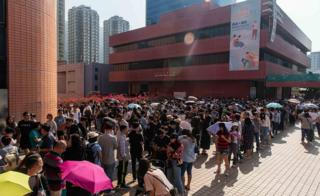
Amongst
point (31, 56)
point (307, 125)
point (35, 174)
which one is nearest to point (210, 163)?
point (307, 125)

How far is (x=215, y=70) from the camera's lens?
40781 millimetres

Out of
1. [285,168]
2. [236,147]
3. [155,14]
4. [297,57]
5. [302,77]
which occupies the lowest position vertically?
[285,168]

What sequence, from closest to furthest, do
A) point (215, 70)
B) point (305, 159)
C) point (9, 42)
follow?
point (305, 159) < point (9, 42) < point (215, 70)

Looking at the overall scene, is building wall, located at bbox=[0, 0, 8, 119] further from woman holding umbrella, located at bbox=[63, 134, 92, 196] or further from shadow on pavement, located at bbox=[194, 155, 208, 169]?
shadow on pavement, located at bbox=[194, 155, 208, 169]

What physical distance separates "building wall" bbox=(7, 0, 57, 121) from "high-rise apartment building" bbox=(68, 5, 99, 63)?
78.4 meters

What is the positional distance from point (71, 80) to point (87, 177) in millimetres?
62477

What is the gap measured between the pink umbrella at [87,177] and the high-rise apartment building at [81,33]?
89.4 m

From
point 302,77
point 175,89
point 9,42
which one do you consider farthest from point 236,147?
point 175,89

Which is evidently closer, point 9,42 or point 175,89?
point 9,42

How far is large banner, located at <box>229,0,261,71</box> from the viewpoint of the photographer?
35.2m

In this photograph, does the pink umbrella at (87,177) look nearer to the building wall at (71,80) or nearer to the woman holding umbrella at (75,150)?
the woman holding umbrella at (75,150)

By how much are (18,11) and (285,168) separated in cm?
1200

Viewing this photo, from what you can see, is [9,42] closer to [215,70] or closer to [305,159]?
[305,159]

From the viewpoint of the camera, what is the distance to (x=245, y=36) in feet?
118
